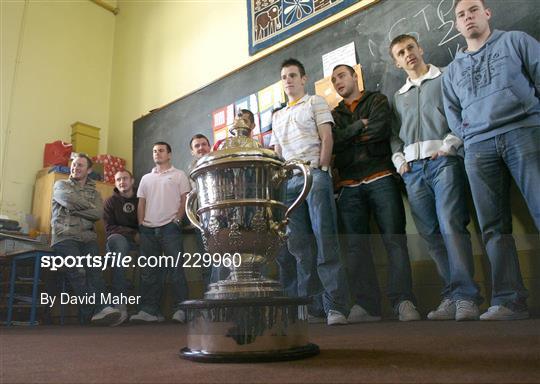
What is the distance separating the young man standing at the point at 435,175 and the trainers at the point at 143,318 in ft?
3.67

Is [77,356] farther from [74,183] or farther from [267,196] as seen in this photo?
[74,183]

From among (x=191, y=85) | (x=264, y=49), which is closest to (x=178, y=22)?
(x=191, y=85)

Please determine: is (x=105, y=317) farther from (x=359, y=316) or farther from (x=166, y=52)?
(x=166, y=52)

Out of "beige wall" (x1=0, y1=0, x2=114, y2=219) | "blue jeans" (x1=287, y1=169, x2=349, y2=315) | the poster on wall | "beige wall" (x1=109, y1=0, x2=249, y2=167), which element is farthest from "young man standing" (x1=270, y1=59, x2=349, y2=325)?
"beige wall" (x1=0, y1=0, x2=114, y2=219)

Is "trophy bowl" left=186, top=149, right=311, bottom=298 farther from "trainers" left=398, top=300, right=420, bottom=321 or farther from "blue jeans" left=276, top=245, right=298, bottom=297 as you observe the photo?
"trainers" left=398, top=300, right=420, bottom=321

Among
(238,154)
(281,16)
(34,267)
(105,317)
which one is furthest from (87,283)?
(281,16)

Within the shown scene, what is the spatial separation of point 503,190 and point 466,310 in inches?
18.4

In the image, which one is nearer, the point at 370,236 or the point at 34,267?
the point at 370,236

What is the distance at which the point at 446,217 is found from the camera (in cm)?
169

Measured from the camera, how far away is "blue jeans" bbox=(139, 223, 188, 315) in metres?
1.64

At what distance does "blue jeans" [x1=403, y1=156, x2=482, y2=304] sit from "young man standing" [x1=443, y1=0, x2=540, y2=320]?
8 centimetres

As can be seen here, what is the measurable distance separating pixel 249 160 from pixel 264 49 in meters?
2.34

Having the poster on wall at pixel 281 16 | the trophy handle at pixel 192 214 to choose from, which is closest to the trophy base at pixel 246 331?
the trophy handle at pixel 192 214

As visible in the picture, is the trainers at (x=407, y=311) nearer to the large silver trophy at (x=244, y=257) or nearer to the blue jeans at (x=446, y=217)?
the blue jeans at (x=446, y=217)
